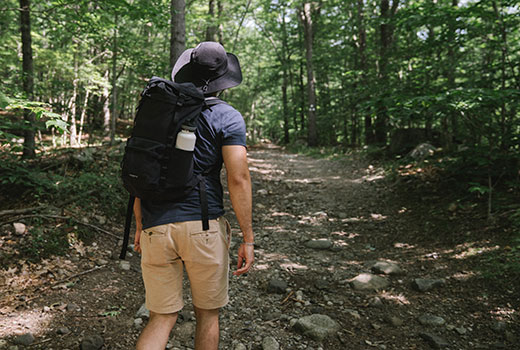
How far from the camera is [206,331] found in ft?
6.48

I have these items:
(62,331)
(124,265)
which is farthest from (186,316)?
(124,265)

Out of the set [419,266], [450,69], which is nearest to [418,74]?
[450,69]

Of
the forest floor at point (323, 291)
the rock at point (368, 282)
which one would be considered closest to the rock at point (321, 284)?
the forest floor at point (323, 291)

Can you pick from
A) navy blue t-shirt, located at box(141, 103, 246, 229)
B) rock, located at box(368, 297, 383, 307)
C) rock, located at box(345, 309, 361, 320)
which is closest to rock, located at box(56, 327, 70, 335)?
navy blue t-shirt, located at box(141, 103, 246, 229)

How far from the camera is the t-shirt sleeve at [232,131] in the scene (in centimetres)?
192

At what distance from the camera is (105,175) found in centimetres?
592

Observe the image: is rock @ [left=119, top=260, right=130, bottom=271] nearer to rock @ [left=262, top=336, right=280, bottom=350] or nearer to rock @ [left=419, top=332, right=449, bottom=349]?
rock @ [left=262, top=336, right=280, bottom=350]

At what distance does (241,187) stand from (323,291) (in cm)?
244

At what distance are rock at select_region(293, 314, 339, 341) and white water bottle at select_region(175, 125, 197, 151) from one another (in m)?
2.20

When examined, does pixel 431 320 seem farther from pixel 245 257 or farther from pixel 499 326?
pixel 245 257

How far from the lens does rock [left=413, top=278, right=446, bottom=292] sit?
3670mm

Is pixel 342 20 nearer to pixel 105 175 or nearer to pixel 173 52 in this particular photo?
pixel 173 52

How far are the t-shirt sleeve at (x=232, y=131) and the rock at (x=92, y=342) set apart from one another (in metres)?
2.05

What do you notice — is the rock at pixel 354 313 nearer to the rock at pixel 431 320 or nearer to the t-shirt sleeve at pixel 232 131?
the rock at pixel 431 320
